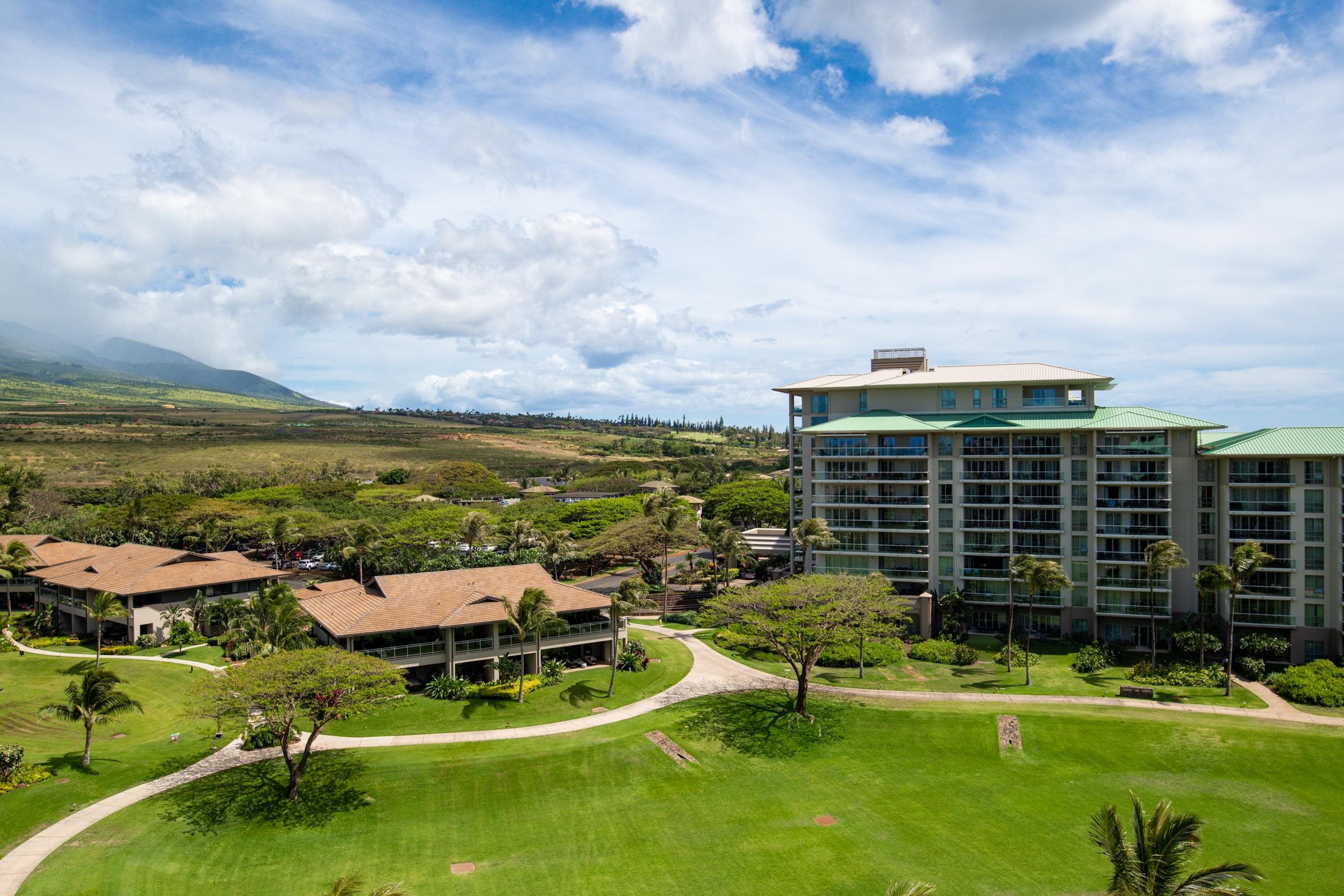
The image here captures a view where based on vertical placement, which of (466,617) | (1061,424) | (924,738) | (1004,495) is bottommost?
(924,738)

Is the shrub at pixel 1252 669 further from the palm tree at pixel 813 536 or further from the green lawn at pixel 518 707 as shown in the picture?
the green lawn at pixel 518 707

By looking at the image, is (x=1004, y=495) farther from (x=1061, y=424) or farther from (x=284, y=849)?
(x=284, y=849)

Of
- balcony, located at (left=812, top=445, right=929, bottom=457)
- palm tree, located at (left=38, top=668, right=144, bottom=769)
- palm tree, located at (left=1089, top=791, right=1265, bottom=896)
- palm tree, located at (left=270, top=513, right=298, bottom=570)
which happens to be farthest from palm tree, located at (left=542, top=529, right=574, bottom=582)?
palm tree, located at (left=1089, top=791, right=1265, bottom=896)

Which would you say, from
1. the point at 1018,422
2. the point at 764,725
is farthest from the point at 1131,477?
the point at 764,725

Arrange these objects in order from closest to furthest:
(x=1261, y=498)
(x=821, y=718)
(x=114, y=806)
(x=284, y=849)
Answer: (x=284, y=849) < (x=114, y=806) < (x=821, y=718) < (x=1261, y=498)

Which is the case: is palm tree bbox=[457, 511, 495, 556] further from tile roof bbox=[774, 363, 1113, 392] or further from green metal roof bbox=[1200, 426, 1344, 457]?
green metal roof bbox=[1200, 426, 1344, 457]

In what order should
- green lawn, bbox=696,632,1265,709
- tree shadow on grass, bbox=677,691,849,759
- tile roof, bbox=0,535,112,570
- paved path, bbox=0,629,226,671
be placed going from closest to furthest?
tree shadow on grass, bbox=677,691,849,759 < green lawn, bbox=696,632,1265,709 < paved path, bbox=0,629,226,671 < tile roof, bbox=0,535,112,570

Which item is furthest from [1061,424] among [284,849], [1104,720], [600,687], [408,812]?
[284,849]
